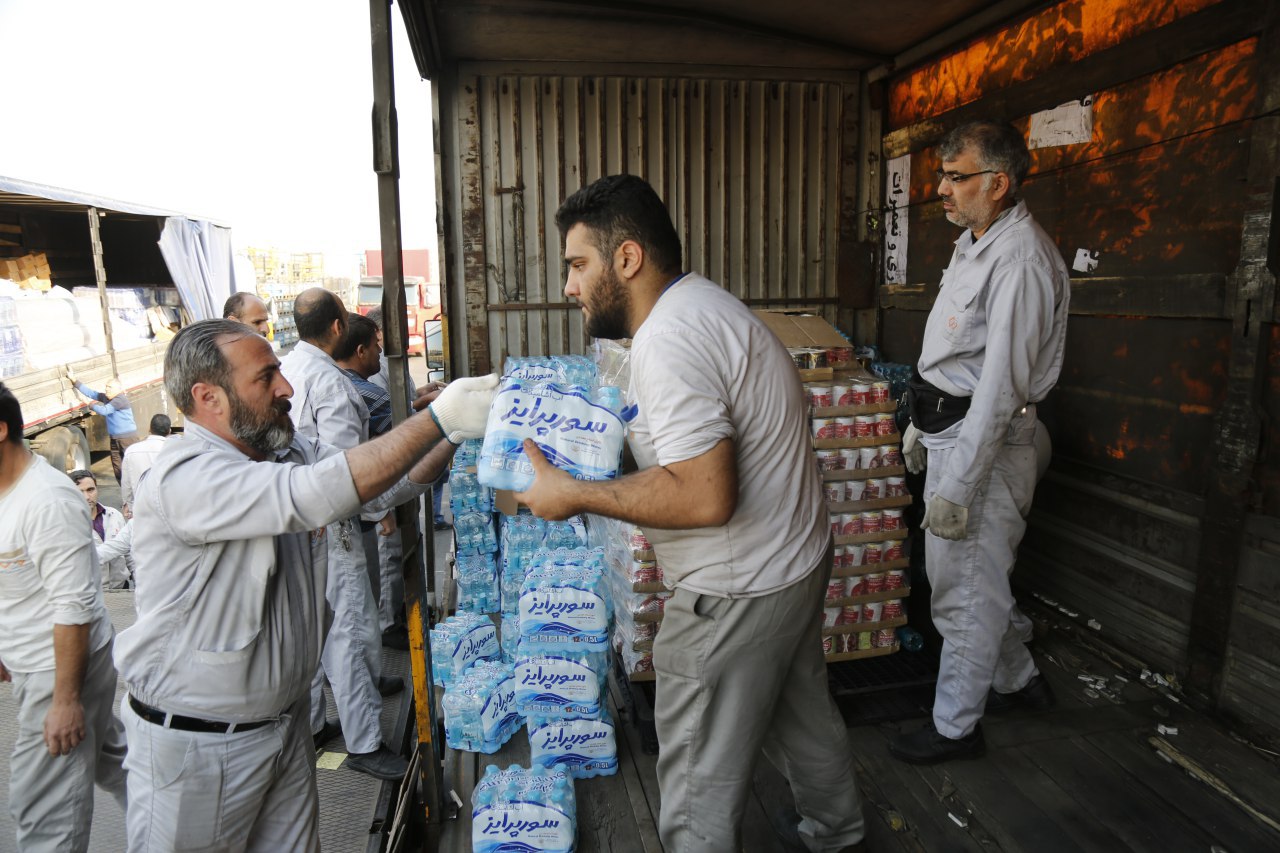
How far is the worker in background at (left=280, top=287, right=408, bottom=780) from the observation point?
3822mm

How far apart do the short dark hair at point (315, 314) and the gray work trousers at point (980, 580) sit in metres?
3.29

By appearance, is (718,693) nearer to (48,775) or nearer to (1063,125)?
(48,775)

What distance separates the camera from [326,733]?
418cm

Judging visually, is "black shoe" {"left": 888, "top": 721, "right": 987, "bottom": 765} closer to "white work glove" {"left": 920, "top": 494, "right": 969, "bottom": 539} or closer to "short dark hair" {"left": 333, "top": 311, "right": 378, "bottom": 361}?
"white work glove" {"left": 920, "top": 494, "right": 969, "bottom": 539}

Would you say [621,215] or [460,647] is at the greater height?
[621,215]

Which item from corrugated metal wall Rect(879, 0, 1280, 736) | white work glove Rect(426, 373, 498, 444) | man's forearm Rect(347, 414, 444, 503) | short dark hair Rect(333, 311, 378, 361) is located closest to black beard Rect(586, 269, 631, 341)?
white work glove Rect(426, 373, 498, 444)

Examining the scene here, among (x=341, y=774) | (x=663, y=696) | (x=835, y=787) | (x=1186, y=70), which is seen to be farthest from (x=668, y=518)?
(x=1186, y=70)

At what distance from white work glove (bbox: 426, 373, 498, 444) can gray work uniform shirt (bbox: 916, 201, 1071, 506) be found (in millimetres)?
2006

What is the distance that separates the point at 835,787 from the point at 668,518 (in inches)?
53.3

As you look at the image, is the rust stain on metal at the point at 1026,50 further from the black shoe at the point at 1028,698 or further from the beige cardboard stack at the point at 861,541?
the black shoe at the point at 1028,698

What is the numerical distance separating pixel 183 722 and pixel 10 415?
5.48 feet

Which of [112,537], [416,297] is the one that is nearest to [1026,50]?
[112,537]

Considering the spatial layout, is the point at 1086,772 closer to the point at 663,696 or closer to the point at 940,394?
the point at 940,394

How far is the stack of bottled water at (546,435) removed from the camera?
215 centimetres
